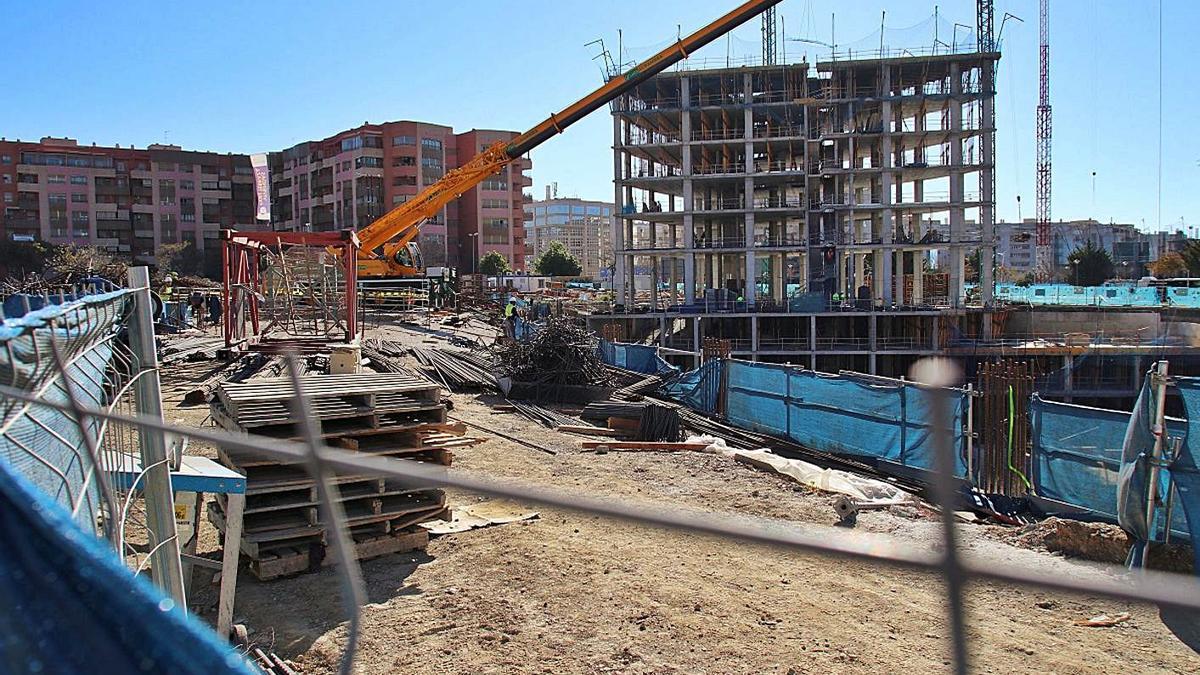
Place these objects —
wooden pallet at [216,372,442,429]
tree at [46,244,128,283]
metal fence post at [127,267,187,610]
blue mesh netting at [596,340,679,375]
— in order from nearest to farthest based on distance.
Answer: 1. metal fence post at [127,267,187,610]
2. wooden pallet at [216,372,442,429]
3. blue mesh netting at [596,340,679,375]
4. tree at [46,244,128,283]

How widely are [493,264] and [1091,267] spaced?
2154 inches

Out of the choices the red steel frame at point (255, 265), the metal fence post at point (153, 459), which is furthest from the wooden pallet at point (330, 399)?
the red steel frame at point (255, 265)

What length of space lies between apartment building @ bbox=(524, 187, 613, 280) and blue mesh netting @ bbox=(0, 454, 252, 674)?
528ft

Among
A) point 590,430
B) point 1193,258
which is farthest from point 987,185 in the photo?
point 590,430

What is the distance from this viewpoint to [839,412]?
47.2 feet

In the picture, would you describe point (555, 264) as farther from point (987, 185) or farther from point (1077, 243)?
point (1077, 243)

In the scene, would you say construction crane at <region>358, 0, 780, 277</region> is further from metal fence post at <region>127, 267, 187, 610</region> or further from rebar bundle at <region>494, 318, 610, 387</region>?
metal fence post at <region>127, 267, 187, 610</region>

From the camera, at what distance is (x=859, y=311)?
158 feet

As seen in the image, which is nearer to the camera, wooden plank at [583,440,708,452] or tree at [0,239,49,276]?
wooden plank at [583,440,708,452]

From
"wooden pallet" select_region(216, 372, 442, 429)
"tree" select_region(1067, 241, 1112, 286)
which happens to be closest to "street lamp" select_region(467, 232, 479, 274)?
"tree" select_region(1067, 241, 1112, 286)

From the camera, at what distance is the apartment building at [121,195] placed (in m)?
77.8

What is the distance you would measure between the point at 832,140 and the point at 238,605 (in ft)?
166

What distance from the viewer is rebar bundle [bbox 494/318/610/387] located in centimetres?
2055

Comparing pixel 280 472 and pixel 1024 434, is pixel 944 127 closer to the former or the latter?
pixel 1024 434
